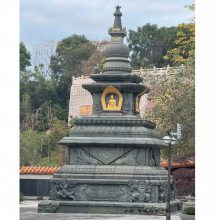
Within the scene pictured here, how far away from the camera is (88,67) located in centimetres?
5694

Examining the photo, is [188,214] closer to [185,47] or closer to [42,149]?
[185,47]

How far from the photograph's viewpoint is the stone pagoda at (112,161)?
59.5 feet

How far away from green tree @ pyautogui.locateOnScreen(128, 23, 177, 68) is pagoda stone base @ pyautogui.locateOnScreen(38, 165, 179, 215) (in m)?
36.2

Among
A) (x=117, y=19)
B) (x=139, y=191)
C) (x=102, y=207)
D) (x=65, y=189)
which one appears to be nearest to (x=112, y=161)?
(x=139, y=191)

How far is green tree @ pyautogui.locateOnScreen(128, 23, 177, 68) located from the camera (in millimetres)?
54625

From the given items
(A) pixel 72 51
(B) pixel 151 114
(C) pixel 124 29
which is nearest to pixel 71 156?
(C) pixel 124 29

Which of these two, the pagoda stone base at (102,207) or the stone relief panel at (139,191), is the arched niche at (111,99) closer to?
the stone relief panel at (139,191)

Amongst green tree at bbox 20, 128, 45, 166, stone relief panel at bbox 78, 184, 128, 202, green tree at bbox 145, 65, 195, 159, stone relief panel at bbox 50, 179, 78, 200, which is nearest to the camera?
stone relief panel at bbox 78, 184, 128, 202

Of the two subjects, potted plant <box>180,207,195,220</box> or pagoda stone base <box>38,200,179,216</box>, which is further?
pagoda stone base <box>38,200,179,216</box>

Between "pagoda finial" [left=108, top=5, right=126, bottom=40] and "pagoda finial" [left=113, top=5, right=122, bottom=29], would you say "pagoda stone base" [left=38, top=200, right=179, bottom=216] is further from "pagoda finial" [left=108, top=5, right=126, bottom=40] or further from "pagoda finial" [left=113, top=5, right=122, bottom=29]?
"pagoda finial" [left=113, top=5, right=122, bottom=29]

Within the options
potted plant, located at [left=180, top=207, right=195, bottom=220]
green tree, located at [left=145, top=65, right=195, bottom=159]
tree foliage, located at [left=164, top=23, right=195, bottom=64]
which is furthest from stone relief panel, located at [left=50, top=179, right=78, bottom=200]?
tree foliage, located at [left=164, top=23, right=195, bottom=64]

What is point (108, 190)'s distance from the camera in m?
18.3

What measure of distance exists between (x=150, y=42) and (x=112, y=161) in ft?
124

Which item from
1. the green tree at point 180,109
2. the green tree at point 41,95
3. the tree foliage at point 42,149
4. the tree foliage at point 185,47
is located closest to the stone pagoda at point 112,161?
the tree foliage at point 185,47
